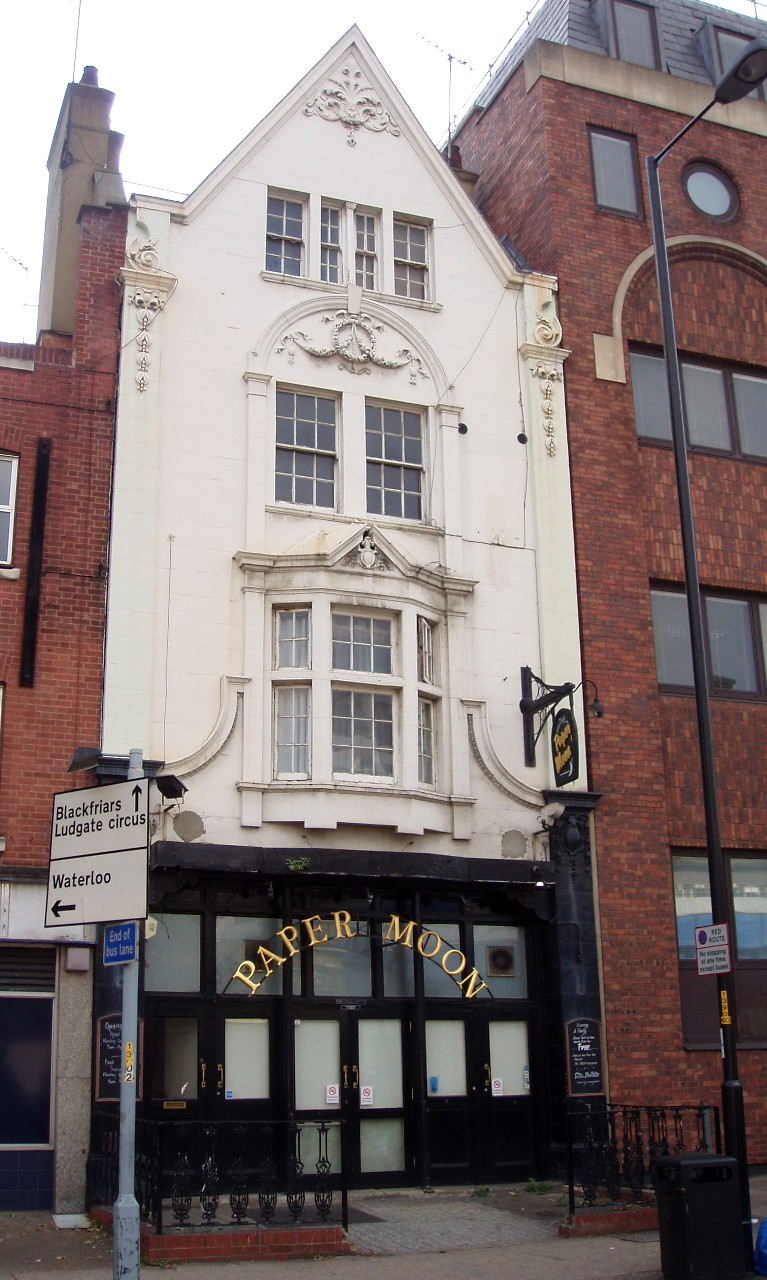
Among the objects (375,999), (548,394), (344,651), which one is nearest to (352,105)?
(548,394)

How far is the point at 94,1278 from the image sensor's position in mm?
11836

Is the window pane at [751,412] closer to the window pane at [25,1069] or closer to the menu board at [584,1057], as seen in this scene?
the menu board at [584,1057]

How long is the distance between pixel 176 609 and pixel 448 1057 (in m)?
6.97

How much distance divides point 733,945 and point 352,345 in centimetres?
1040

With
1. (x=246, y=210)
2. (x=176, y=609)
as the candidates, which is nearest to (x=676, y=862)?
(x=176, y=609)

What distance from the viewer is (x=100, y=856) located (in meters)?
10.5

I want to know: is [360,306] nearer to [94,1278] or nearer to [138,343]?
[138,343]

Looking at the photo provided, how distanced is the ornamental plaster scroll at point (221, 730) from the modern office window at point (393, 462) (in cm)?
357

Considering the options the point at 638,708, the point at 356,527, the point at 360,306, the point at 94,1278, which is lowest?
the point at 94,1278

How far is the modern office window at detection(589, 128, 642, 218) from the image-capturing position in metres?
22.5

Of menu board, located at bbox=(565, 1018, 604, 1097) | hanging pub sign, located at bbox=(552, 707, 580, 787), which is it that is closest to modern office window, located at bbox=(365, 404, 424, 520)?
hanging pub sign, located at bbox=(552, 707, 580, 787)

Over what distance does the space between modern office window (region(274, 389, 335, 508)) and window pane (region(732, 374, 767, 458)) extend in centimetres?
721

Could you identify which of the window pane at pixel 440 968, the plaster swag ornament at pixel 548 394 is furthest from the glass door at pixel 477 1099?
the plaster swag ornament at pixel 548 394

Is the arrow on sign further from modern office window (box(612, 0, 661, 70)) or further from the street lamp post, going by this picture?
modern office window (box(612, 0, 661, 70))
